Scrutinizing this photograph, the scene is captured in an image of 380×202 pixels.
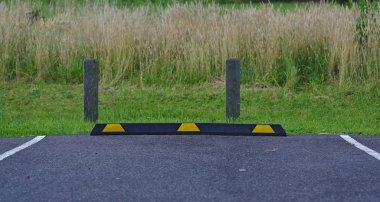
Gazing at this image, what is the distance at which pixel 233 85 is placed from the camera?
10.3 metres

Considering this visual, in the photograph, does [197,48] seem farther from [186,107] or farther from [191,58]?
[186,107]

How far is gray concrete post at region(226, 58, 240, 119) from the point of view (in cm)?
1025

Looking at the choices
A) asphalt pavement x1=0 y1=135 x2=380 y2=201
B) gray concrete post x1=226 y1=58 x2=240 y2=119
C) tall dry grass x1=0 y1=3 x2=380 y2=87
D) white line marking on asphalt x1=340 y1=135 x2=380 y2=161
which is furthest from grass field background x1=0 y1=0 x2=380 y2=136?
asphalt pavement x1=0 y1=135 x2=380 y2=201

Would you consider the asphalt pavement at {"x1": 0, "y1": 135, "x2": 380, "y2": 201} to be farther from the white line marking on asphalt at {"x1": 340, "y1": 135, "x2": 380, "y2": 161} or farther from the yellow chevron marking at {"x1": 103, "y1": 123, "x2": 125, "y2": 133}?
the yellow chevron marking at {"x1": 103, "y1": 123, "x2": 125, "y2": 133}

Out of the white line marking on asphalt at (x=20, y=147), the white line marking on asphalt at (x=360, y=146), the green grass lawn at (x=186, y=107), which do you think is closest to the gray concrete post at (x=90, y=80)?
the green grass lawn at (x=186, y=107)

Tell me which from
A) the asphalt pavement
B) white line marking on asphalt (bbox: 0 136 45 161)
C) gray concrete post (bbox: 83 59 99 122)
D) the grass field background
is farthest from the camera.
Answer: the grass field background

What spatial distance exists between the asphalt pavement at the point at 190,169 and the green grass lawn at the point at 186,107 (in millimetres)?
1178

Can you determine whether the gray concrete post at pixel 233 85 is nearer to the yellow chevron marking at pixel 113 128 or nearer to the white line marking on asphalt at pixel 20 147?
the yellow chevron marking at pixel 113 128

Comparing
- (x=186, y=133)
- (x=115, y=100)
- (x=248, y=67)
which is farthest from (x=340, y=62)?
(x=186, y=133)

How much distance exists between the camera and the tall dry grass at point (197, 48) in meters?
13.7

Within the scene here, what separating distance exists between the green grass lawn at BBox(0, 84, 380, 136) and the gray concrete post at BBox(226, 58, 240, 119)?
30 cm

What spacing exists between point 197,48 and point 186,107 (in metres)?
2.11

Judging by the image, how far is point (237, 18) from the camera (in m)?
14.9

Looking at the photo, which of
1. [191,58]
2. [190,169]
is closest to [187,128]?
[190,169]
